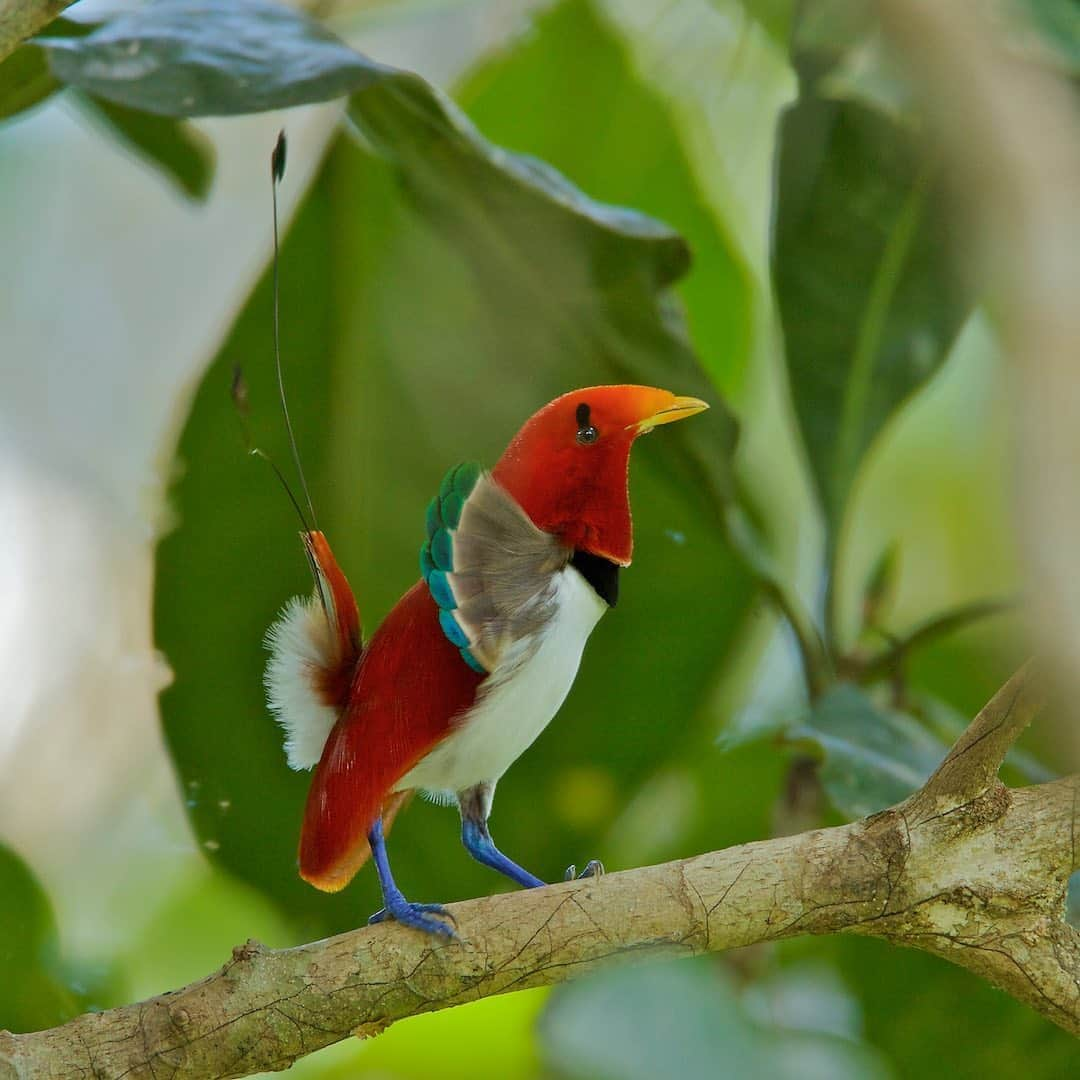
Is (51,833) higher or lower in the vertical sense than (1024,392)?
lower

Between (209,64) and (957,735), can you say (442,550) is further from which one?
(957,735)

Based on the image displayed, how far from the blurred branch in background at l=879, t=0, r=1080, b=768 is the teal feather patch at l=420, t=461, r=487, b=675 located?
49 centimetres

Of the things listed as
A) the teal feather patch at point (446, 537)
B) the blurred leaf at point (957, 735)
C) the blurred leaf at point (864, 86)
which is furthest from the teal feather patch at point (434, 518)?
the blurred leaf at point (864, 86)

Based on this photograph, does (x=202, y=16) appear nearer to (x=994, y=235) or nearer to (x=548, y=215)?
(x=548, y=215)

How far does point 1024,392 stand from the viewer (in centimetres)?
28

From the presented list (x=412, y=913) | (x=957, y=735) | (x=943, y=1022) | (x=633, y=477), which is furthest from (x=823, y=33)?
(x=943, y=1022)

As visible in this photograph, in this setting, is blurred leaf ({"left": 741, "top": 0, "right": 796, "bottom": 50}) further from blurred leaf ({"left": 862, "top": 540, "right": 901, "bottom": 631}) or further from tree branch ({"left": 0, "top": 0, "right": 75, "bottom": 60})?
tree branch ({"left": 0, "top": 0, "right": 75, "bottom": 60})

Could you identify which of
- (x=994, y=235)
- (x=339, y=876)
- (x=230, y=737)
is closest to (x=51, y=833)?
(x=230, y=737)

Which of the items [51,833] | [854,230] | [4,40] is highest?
[4,40]

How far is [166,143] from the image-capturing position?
1625 millimetres

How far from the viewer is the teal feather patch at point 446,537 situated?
0.83 meters

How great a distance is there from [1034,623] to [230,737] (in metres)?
1.37

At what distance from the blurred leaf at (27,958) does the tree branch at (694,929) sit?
33 cm

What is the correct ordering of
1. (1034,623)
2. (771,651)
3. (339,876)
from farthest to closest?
1. (771,651)
2. (339,876)
3. (1034,623)
